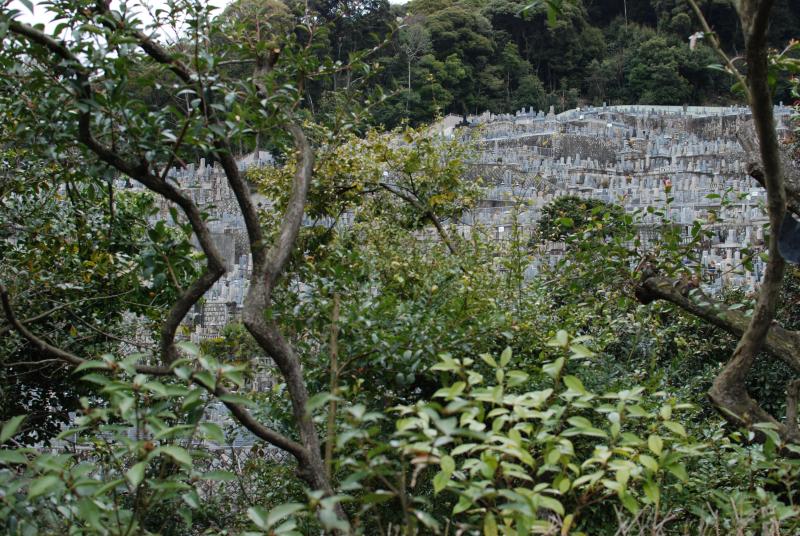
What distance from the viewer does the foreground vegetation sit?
178 centimetres

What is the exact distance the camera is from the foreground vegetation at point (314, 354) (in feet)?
5.83

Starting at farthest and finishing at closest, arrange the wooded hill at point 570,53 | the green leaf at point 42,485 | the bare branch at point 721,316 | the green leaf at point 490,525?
1. the wooded hill at point 570,53
2. the bare branch at point 721,316
3. the green leaf at point 490,525
4. the green leaf at point 42,485

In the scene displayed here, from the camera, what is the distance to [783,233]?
2527mm

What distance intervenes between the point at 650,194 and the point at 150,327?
1821 cm

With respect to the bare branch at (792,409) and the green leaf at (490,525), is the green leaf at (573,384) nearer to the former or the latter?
the green leaf at (490,525)

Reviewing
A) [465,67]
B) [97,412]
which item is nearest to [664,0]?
[465,67]

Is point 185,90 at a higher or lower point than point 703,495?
higher

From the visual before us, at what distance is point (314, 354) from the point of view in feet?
11.2

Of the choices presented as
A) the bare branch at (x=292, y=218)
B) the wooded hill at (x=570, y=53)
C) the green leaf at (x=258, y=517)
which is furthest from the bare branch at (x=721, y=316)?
the wooded hill at (x=570, y=53)

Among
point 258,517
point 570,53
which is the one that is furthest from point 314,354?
point 570,53

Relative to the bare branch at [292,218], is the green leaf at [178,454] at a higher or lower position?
lower

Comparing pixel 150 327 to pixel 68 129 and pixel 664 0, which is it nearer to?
pixel 68 129

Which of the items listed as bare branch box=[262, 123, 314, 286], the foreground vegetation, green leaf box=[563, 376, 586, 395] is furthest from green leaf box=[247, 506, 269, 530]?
bare branch box=[262, 123, 314, 286]

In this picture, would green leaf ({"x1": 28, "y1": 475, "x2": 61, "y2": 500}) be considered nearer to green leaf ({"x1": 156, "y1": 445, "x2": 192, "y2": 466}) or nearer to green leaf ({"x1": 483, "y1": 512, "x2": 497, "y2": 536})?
green leaf ({"x1": 156, "y1": 445, "x2": 192, "y2": 466})
